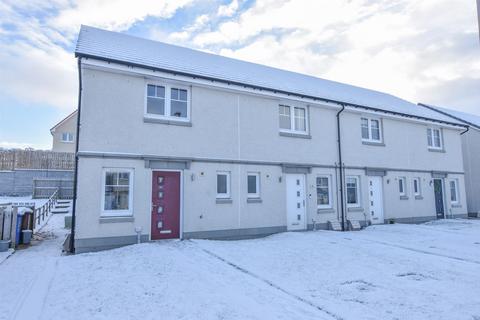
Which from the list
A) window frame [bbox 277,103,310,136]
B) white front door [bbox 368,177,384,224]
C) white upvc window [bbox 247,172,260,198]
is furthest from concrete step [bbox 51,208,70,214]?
white front door [bbox 368,177,384,224]

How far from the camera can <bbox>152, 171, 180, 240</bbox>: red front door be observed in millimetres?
10406

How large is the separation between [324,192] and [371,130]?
190 inches

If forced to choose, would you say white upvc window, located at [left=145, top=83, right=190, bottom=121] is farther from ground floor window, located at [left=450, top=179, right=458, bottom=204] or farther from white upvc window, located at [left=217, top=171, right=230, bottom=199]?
ground floor window, located at [left=450, top=179, right=458, bottom=204]

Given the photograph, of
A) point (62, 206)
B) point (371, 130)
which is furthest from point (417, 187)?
point (62, 206)

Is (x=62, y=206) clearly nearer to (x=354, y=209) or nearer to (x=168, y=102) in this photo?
(x=168, y=102)

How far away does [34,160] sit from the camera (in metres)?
22.4

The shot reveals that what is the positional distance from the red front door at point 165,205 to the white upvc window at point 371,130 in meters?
10.3

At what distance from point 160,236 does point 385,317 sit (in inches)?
296

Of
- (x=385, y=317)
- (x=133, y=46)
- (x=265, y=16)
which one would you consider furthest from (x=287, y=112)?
(x=385, y=317)

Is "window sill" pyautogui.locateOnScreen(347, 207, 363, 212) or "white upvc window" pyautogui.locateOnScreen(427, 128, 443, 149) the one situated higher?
"white upvc window" pyautogui.locateOnScreen(427, 128, 443, 149)

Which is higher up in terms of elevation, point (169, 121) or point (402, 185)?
point (169, 121)

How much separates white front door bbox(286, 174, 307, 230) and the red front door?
4875mm

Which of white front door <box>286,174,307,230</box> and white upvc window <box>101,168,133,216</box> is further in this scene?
white front door <box>286,174,307,230</box>

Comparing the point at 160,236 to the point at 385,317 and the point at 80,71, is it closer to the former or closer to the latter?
the point at 80,71
